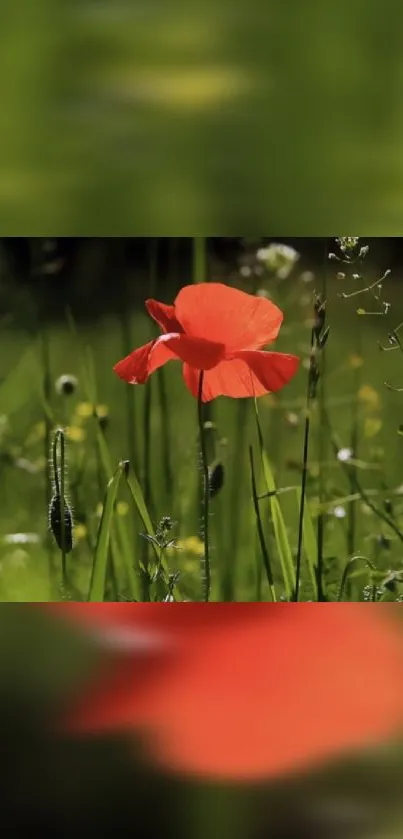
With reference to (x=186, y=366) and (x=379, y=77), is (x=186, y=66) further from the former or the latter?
(x=186, y=366)

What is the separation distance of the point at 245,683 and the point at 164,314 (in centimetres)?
38

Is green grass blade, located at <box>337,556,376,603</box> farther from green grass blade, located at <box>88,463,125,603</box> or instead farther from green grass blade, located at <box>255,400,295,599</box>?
green grass blade, located at <box>88,463,125,603</box>

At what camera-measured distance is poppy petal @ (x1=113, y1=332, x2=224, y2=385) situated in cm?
90

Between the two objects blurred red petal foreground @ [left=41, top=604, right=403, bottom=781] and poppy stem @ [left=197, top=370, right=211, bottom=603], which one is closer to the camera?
blurred red petal foreground @ [left=41, top=604, right=403, bottom=781]

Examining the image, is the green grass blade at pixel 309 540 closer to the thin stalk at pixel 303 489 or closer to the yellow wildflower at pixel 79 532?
the thin stalk at pixel 303 489

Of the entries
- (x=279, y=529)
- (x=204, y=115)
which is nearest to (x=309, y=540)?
(x=279, y=529)

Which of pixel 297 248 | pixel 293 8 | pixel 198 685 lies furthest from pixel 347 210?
pixel 198 685

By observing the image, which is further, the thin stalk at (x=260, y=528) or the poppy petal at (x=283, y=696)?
the thin stalk at (x=260, y=528)

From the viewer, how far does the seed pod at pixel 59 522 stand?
0.93 metres

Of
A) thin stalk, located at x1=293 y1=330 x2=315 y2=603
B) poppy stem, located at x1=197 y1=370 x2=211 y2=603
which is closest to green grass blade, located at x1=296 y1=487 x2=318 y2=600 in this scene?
thin stalk, located at x1=293 y1=330 x2=315 y2=603

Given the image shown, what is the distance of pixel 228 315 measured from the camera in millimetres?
895

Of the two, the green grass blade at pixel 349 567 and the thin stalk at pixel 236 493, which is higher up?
the thin stalk at pixel 236 493

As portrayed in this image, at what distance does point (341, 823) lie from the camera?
0.71 metres

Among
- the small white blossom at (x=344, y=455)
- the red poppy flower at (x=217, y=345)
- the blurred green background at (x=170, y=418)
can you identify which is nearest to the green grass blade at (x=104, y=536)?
the blurred green background at (x=170, y=418)
